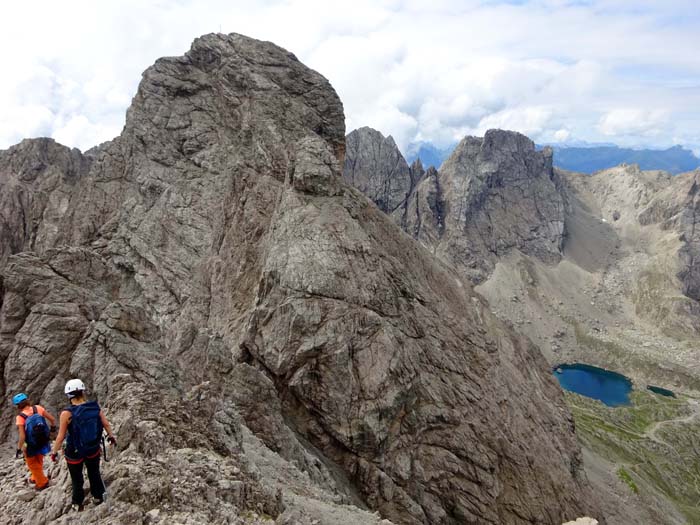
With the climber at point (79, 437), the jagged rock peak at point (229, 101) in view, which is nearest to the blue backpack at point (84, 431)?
the climber at point (79, 437)

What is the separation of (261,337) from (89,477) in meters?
30.9

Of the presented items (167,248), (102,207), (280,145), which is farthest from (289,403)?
(102,207)

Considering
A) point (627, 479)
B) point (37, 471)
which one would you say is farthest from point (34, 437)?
point (627, 479)

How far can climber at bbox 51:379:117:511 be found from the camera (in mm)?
12547

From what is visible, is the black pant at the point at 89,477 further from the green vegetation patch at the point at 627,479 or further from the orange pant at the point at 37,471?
the green vegetation patch at the point at 627,479

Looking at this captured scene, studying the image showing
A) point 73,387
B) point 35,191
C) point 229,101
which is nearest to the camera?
point 73,387

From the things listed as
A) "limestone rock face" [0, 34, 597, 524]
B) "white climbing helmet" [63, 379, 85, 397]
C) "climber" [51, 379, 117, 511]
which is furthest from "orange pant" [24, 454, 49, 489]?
"white climbing helmet" [63, 379, 85, 397]

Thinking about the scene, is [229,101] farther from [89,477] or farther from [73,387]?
[89,477]

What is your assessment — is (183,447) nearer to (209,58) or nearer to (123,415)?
(123,415)

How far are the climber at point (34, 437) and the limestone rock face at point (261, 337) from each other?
722mm

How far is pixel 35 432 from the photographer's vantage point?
14.3m

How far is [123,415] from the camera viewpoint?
57.3ft

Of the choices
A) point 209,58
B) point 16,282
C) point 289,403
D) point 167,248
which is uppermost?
point 209,58

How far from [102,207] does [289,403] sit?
57.6 meters
